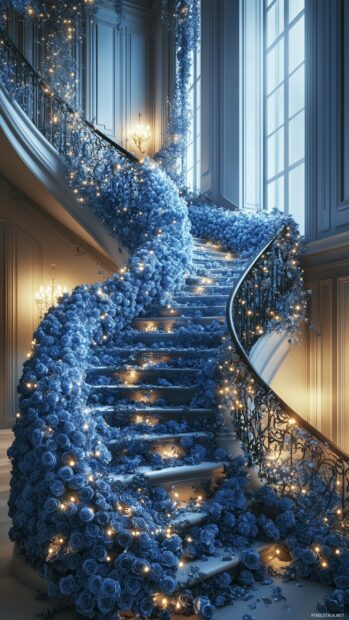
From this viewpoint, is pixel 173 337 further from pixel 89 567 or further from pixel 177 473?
pixel 89 567

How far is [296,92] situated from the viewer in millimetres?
7051

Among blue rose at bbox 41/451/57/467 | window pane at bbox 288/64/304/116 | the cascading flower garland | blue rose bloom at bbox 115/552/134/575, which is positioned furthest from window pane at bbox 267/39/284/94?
blue rose bloom at bbox 115/552/134/575

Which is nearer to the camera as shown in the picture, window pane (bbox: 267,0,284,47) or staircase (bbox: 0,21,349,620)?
staircase (bbox: 0,21,349,620)

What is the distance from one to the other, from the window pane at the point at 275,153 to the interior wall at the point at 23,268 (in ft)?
10.2

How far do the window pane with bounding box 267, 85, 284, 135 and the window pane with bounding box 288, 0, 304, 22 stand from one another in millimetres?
902

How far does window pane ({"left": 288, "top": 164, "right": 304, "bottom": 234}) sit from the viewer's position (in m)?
6.99

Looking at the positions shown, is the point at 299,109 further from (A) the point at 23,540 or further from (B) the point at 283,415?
(A) the point at 23,540

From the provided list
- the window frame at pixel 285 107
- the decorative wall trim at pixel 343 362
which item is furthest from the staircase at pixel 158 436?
the window frame at pixel 285 107

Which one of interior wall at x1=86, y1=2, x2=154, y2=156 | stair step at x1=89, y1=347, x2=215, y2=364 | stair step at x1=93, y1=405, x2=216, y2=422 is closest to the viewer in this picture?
stair step at x1=93, y1=405, x2=216, y2=422

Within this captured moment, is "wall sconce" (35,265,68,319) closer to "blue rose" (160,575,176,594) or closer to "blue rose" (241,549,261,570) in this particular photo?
"blue rose" (241,549,261,570)

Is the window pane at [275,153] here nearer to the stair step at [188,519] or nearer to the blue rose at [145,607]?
the stair step at [188,519]

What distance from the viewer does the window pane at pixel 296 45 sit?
6906mm

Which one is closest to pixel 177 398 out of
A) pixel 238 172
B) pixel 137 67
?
pixel 238 172

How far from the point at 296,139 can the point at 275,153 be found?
82 cm
